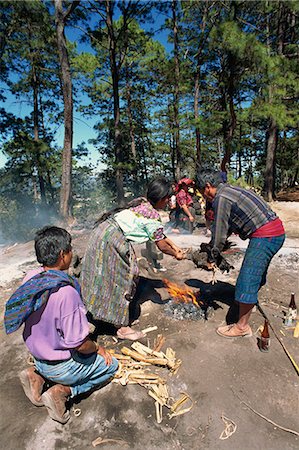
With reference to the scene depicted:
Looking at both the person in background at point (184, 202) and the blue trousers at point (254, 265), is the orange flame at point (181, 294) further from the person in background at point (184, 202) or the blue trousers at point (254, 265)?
the person in background at point (184, 202)

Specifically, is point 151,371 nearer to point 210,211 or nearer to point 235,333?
point 235,333

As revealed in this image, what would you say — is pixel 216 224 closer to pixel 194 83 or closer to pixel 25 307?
pixel 25 307

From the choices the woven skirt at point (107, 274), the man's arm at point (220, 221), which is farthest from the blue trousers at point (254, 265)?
the woven skirt at point (107, 274)

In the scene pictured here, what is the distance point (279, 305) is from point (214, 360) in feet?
5.92

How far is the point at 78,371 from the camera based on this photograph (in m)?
2.40

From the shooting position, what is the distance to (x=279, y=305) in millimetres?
4309

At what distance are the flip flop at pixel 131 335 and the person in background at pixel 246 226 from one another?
140 cm

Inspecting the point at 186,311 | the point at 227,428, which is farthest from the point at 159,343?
the point at 227,428

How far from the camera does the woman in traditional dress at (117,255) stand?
322 cm

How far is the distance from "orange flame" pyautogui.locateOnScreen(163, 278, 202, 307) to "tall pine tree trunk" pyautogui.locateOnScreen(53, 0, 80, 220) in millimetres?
7301

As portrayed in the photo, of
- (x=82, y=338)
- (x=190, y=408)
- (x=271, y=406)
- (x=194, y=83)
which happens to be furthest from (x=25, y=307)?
(x=194, y=83)

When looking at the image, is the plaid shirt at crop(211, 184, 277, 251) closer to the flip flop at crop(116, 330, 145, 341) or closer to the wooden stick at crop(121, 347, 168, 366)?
the wooden stick at crop(121, 347, 168, 366)

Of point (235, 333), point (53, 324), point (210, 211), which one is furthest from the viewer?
point (210, 211)

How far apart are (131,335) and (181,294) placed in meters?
1.36
